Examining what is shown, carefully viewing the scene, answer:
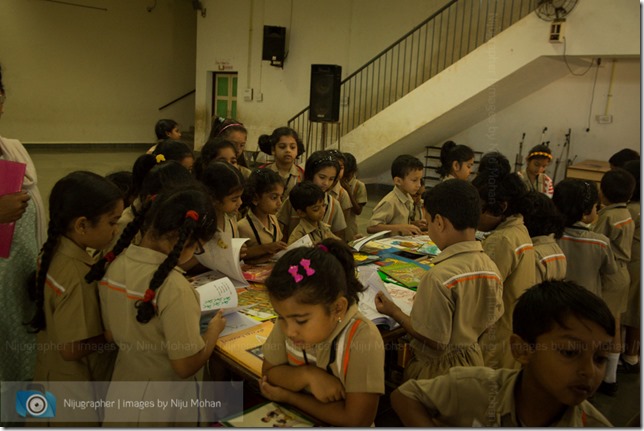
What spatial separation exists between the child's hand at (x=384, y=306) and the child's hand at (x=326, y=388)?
1.69ft

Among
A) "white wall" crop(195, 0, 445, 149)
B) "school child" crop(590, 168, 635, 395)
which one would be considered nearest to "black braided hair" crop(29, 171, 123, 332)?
"school child" crop(590, 168, 635, 395)

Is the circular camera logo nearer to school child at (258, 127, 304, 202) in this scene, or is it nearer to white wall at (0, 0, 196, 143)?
school child at (258, 127, 304, 202)

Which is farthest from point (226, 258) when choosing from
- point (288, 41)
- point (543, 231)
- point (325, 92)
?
point (288, 41)

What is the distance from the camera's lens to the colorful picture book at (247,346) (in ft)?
5.36

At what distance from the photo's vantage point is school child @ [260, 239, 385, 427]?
134 cm

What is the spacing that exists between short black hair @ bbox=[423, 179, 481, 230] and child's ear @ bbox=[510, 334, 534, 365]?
578 mm

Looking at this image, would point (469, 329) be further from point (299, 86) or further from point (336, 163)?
point (299, 86)

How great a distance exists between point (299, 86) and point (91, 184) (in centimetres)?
844

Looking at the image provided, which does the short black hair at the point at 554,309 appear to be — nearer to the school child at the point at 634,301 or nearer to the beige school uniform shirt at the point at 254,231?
the beige school uniform shirt at the point at 254,231

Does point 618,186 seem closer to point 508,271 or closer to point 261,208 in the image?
point 508,271

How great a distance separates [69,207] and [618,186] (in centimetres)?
287

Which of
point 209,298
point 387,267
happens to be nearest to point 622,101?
point 387,267

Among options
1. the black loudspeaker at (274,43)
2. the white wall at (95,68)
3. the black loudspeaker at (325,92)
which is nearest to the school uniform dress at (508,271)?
the black loudspeaker at (325,92)

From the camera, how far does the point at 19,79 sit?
10.2m
